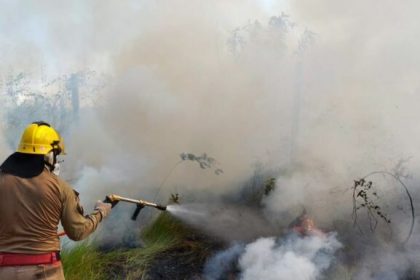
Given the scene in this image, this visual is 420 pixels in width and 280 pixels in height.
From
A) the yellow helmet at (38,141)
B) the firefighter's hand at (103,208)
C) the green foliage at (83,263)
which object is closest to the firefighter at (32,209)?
Result: the yellow helmet at (38,141)

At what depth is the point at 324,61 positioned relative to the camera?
8.06 m

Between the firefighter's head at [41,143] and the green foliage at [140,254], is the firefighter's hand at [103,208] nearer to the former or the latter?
the firefighter's head at [41,143]

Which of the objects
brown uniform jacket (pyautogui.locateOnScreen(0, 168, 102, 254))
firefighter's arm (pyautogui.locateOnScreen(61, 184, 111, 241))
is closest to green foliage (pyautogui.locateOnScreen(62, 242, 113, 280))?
firefighter's arm (pyautogui.locateOnScreen(61, 184, 111, 241))

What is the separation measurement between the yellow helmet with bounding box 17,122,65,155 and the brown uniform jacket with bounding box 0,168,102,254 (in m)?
0.14

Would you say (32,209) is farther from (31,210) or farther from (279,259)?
(279,259)

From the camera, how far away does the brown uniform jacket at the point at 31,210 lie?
2885mm

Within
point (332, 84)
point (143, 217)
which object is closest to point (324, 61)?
point (332, 84)

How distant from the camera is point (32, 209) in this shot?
2904 millimetres

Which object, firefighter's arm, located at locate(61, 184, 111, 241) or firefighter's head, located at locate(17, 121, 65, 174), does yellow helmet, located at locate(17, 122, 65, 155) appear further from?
firefighter's arm, located at locate(61, 184, 111, 241)

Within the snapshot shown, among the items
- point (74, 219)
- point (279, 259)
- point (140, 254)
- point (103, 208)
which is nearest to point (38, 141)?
point (74, 219)

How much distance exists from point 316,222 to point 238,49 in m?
3.57

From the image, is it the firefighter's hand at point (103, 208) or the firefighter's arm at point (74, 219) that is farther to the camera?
the firefighter's hand at point (103, 208)

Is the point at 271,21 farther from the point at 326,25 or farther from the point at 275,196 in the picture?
the point at 275,196

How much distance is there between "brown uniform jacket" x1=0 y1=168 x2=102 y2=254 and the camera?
9.46 ft
